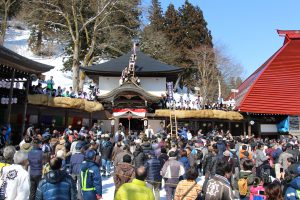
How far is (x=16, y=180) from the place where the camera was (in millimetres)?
4570

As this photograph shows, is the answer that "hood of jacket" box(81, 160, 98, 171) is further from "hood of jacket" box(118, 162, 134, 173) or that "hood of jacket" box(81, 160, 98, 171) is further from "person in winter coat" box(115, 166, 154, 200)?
"person in winter coat" box(115, 166, 154, 200)

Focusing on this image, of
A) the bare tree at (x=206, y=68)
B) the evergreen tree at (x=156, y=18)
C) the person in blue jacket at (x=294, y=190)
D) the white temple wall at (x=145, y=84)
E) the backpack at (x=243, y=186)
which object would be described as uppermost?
the evergreen tree at (x=156, y=18)

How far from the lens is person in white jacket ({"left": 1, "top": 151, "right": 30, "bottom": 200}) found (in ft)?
14.9

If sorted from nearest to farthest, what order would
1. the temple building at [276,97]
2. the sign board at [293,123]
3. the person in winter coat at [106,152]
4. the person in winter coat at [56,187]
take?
1. the person in winter coat at [56,187]
2. the person in winter coat at [106,152]
3. the sign board at [293,123]
4. the temple building at [276,97]

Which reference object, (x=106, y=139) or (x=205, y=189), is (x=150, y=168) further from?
(x=106, y=139)

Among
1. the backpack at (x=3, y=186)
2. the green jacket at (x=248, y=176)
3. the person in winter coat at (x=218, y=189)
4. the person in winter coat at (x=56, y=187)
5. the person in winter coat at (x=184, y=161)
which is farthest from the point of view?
the person in winter coat at (x=184, y=161)

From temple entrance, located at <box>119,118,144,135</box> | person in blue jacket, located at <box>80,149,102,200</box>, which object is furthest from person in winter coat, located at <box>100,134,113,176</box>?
temple entrance, located at <box>119,118,144,135</box>

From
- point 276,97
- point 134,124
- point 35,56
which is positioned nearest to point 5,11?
point 35,56

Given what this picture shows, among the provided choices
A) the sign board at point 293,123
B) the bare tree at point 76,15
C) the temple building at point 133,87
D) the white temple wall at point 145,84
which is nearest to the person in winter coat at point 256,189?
the temple building at point 133,87

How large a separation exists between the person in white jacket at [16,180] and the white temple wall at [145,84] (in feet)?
71.2

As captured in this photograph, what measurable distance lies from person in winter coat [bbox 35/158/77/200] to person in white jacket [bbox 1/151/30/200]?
35cm

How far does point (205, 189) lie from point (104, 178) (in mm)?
7482

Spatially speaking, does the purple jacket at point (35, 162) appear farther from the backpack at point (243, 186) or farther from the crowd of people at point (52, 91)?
the crowd of people at point (52, 91)

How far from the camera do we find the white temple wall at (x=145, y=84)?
26.4 meters
